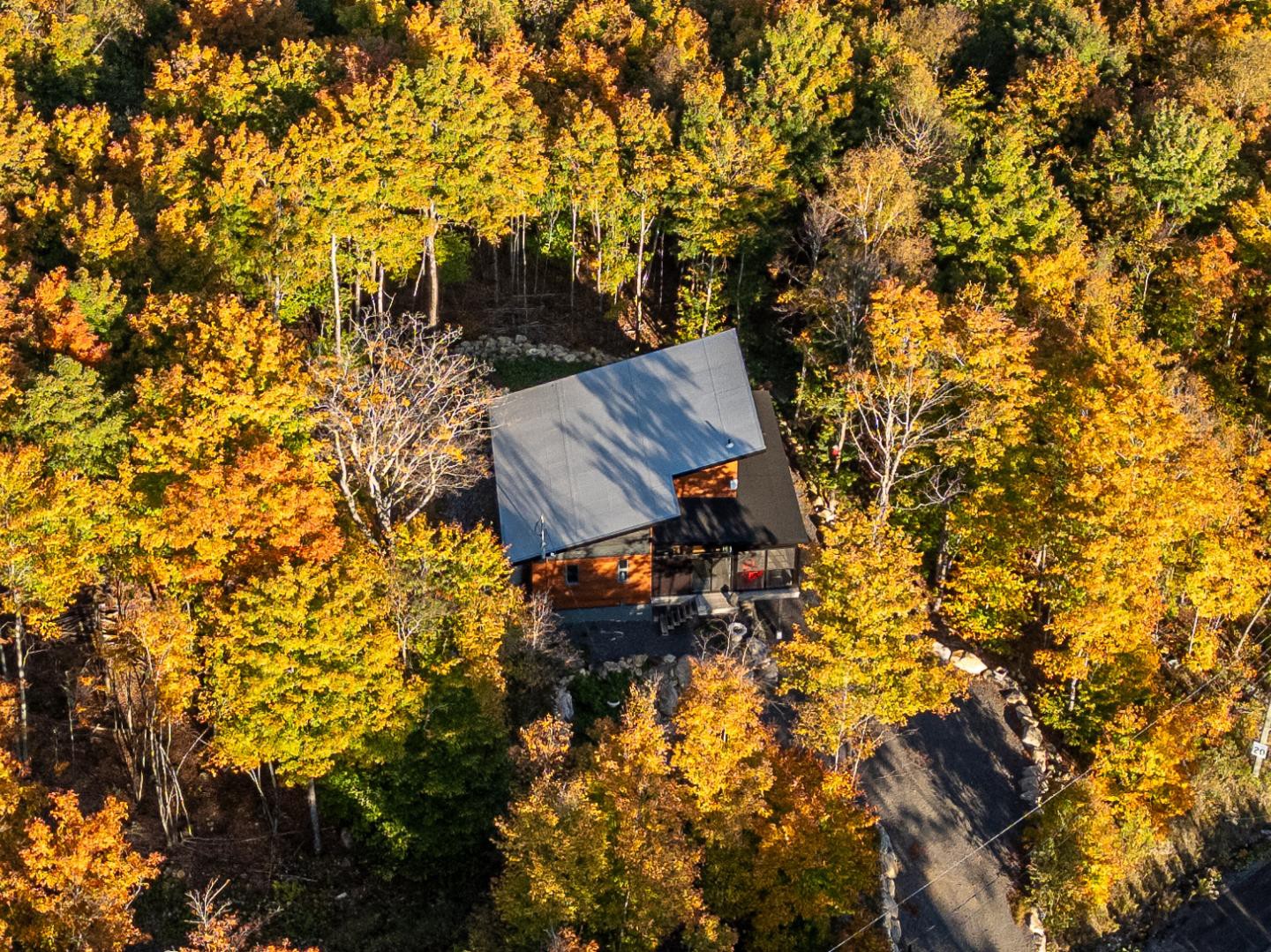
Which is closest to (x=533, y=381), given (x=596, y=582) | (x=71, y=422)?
(x=596, y=582)

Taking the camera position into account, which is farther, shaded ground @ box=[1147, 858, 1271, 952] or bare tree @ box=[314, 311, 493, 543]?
shaded ground @ box=[1147, 858, 1271, 952]

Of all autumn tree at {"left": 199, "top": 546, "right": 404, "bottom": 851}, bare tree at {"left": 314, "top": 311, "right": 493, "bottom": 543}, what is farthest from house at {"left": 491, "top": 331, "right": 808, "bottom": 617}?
autumn tree at {"left": 199, "top": 546, "right": 404, "bottom": 851}

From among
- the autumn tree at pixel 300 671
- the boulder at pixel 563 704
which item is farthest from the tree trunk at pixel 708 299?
the autumn tree at pixel 300 671

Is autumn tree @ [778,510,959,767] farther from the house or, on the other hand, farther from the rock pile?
the house

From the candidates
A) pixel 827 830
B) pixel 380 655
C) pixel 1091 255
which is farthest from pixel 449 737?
pixel 1091 255

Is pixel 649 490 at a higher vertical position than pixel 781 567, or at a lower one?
higher

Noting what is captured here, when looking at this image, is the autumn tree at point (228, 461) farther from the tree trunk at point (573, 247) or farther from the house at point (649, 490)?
the tree trunk at point (573, 247)

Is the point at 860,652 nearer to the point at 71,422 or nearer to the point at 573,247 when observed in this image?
the point at 71,422
